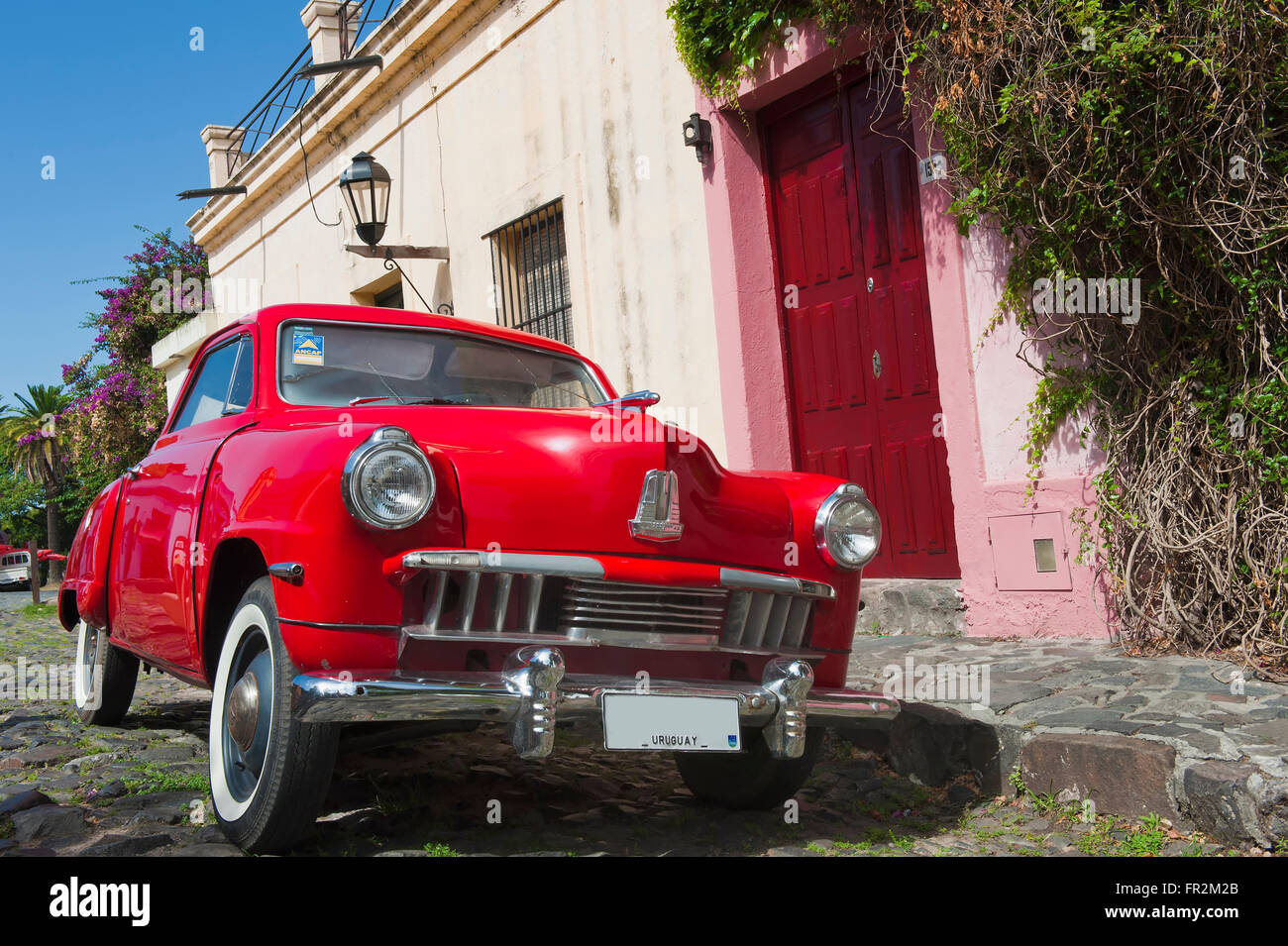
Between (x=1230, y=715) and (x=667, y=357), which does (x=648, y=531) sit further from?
(x=667, y=357)

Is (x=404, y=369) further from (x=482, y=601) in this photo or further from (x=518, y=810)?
(x=518, y=810)

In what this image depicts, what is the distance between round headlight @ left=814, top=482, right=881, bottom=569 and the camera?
10.9 ft

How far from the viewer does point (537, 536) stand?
2.83 meters

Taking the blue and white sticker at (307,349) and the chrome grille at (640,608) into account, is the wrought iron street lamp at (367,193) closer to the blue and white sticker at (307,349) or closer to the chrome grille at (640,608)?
the blue and white sticker at (307,349)

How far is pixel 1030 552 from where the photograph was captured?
5.22 m

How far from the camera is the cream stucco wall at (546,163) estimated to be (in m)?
7.30

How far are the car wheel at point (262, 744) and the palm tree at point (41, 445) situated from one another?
3013 cm

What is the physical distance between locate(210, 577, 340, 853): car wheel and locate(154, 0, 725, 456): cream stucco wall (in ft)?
14.2

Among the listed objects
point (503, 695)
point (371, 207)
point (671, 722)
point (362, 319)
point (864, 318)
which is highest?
point (371, 207)

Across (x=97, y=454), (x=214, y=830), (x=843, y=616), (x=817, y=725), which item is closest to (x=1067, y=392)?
(x=843, y=616)

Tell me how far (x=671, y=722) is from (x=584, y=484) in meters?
0.65

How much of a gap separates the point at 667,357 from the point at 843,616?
4291mm

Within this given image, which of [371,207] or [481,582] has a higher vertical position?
[371,207]

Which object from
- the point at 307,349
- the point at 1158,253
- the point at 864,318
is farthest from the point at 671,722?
the point at 864,318
